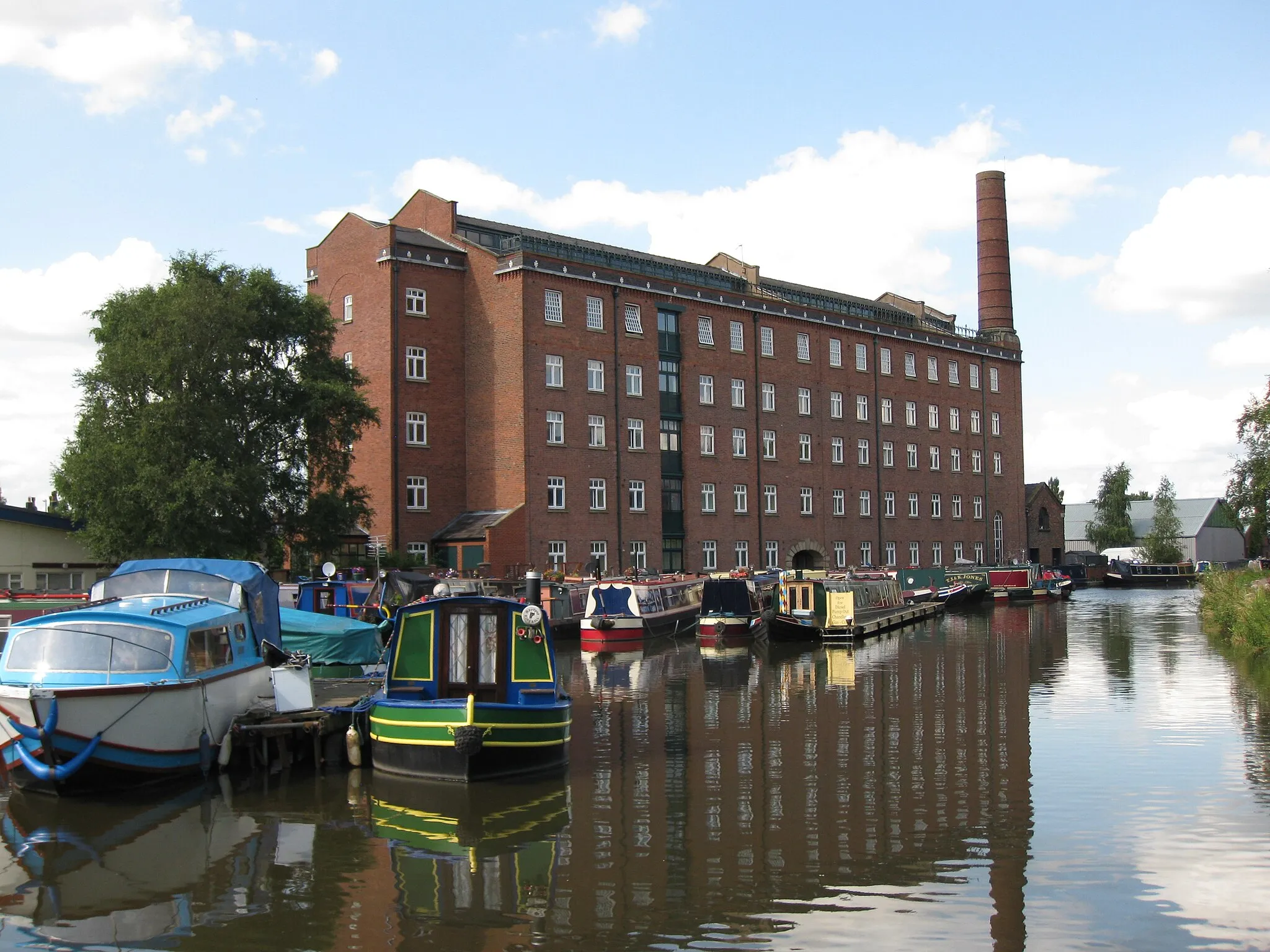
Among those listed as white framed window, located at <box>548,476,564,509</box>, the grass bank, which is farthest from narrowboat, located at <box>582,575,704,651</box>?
the grass bank

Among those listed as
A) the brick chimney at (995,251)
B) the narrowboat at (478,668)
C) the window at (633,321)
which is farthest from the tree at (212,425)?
the brick chimney at (995,251)

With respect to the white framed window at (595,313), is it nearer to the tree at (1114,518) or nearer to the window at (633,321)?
the window at (633,321)

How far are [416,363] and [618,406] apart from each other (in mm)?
9337

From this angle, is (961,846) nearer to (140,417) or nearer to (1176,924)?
(1176,924)

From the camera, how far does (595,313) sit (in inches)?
2189

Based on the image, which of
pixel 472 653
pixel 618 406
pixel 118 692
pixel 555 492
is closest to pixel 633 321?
pixel 618 406

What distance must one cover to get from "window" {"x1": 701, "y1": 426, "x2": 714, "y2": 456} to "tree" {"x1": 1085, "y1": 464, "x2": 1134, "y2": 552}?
72.4m

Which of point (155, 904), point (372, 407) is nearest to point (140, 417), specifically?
point (372, 407)

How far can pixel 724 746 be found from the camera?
21703 millimetres

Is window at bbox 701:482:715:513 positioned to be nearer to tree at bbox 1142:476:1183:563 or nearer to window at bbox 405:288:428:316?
window at bbox 405:288:428:316

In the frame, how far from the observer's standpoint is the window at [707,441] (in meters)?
59.9

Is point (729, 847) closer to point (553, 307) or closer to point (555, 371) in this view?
point (555, 371)

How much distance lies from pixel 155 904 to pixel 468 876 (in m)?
3.25

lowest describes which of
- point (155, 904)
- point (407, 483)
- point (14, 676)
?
point (155, 904)
